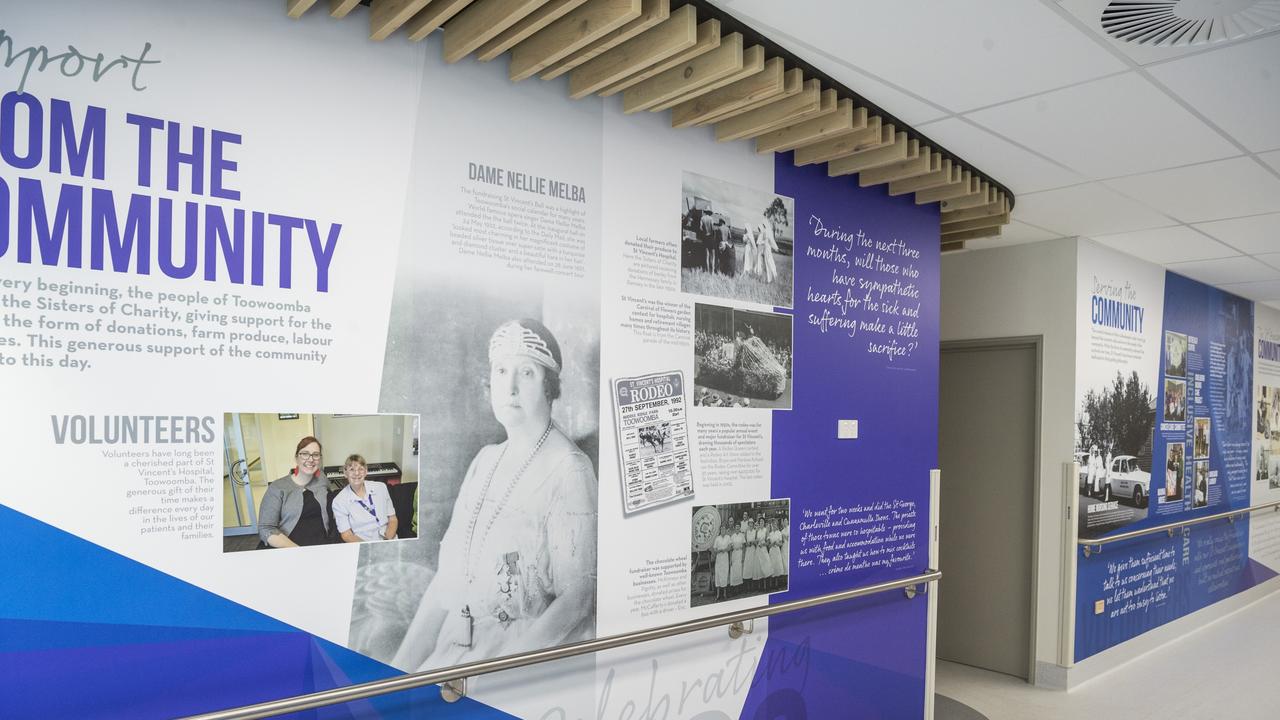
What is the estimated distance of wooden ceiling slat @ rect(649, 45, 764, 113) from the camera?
2.87 meters

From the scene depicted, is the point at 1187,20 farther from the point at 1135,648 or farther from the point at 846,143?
the point at 1135,648

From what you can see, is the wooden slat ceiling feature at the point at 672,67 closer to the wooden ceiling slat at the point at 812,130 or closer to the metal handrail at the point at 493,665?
the wooden ceiling slat at the point at 812,130

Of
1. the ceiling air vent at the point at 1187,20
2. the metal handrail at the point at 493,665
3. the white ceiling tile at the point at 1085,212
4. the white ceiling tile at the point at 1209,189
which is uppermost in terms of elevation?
the ceiling air vent at the point at 1187,20

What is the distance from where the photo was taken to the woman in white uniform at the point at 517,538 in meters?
2.77

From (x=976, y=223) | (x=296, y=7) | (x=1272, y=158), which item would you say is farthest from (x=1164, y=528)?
(x=296, y=7)

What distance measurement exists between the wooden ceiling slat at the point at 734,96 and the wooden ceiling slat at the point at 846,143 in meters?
0.56

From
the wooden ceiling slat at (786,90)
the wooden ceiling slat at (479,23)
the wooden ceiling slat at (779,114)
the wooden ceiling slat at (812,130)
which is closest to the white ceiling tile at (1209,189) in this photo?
the wooden ceiling slat at (812,130)

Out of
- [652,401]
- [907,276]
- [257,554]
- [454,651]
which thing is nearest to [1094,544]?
[907,276]

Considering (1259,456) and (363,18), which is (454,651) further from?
(1259,456)

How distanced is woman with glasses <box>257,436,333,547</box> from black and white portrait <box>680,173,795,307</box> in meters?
1.61

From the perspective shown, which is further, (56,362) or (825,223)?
(825,223)

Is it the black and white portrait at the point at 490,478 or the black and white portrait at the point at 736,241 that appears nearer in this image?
the black and white portrait at the point at 490,478

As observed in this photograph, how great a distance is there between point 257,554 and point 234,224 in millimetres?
923

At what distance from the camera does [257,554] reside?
2.39 meters
